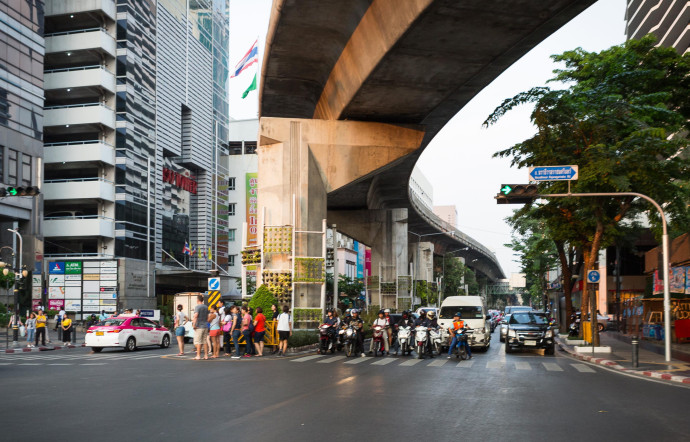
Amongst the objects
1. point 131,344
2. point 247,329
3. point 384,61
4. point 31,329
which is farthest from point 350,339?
point 31,329

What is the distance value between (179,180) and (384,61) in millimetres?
54410

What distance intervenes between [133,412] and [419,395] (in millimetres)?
4978

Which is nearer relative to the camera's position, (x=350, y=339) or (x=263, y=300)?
(x=350, y=339)

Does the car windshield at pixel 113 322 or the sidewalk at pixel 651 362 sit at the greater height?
the car windshield at pixel 113 322

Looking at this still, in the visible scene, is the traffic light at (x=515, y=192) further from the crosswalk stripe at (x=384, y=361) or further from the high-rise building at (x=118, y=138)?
the high-rise building at (x=118, y=138)

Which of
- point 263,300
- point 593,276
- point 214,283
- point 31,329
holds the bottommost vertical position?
point 31,329

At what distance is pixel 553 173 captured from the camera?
901 inches

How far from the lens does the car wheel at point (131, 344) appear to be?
29.0 m

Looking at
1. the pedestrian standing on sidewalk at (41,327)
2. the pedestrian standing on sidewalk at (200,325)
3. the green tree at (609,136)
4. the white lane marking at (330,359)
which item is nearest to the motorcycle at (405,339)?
the white lane marking at (330,359)

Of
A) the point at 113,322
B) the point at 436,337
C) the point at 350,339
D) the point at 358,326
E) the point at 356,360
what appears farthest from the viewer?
the point at 113,322

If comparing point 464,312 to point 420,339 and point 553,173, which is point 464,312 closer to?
point 420,339

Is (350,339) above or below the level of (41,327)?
above

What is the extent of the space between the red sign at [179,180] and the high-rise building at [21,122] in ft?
56.9

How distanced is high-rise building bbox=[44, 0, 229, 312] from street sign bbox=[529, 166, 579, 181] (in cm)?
4068
